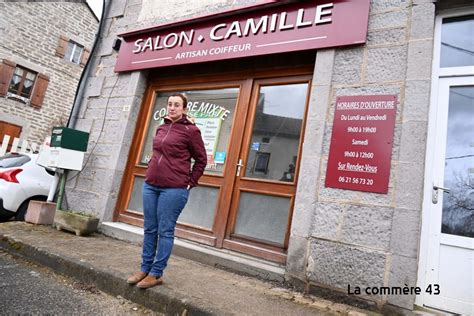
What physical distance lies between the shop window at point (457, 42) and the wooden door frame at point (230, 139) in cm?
135

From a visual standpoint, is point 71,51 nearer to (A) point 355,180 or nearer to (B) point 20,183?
(B) point 20,183

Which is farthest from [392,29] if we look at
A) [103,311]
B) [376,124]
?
[103,311]

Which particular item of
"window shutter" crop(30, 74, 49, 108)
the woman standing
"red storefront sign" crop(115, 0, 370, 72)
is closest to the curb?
the woman standing

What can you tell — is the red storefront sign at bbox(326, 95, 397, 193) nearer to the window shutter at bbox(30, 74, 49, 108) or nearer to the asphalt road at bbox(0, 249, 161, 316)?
the asphalt road at bbox(0, 249, 161, 316)

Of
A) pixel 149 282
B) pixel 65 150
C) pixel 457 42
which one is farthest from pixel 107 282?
pixel 457 42

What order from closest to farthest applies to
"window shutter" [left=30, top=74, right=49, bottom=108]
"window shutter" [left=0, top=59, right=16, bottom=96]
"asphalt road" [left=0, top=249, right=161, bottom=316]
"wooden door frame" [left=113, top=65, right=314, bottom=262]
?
"asphalt road" [left=0, top=249, right=161, bottom=316] < "wooden door frame" [left=113, top=65, right=314, bottom=262] < "window shutter" [left=0, top=59, right=16, bottom=96] < "window shutter" [left=30, top=74, right=49, bottom=108]

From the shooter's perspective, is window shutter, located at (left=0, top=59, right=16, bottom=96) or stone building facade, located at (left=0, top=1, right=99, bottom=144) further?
stone building facade, located at (left=0, top=1, right=99, bottom=144)

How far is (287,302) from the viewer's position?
8.66 ft

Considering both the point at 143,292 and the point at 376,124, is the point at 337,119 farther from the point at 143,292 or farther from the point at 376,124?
the point at 143,292

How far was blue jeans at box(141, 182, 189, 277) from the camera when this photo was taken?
256cm

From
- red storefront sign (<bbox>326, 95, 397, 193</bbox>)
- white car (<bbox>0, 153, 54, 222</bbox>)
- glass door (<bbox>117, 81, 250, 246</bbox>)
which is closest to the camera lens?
red storefront sign (<bbox>326, 95, 397, 193</bbox>)

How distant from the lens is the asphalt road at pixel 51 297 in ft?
7.67

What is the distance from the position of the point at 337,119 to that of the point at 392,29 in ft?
3.52

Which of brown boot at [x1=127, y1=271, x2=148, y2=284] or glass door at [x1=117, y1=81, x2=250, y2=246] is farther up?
glass door at [x1=117, y1=81, x2=250, y2=246]
